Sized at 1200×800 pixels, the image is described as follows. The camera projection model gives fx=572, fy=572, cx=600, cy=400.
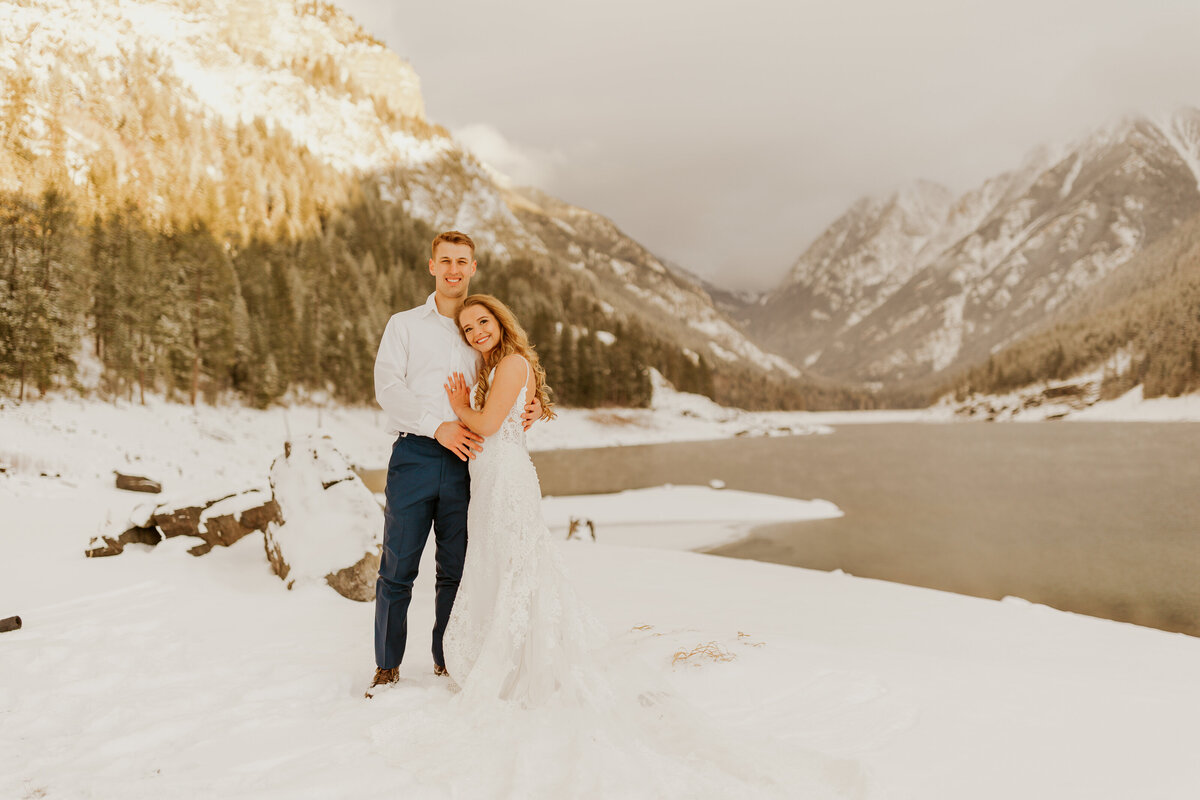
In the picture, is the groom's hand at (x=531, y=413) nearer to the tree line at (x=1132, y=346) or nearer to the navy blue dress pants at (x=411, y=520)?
the navy blue dress pants at (x=411, y=520)

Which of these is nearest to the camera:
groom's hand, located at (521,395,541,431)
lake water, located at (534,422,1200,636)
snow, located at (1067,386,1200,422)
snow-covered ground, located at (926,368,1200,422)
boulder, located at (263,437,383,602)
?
groom's hand, located at (521,395,541,431)

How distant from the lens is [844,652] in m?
5.30

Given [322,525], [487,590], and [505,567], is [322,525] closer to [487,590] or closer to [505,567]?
[487,590]

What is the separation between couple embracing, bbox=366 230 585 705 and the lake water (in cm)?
1311

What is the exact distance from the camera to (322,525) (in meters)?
7.78

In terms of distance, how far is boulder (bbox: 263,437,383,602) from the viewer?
7488mm

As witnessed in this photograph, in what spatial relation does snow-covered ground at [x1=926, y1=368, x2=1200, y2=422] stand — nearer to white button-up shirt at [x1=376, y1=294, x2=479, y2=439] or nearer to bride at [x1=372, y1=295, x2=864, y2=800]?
bride at [x1=372, y1=295, x2=864, y2=800]

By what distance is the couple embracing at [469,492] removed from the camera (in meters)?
4.31

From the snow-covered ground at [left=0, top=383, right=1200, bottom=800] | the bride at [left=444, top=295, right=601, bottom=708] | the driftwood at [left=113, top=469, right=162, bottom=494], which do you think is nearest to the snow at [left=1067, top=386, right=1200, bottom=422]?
the snow-covered ground at [left=0, top=383, right=1200, bottom=800]

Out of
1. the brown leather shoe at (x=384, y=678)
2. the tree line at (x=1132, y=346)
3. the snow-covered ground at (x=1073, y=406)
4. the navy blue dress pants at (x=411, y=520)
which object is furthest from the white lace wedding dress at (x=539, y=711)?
the tree line at (x=1132, y=346)

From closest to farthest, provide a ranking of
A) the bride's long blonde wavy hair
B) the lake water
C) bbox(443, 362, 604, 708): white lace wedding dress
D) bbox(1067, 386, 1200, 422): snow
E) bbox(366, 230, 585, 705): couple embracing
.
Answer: bbox(443, 362, 604, 708): white lace wedding dress → bbox(366, 230, 585, 705): couple embracing → the bride's long blonde wavy hair → the lake water → bbox(1067, 386, 1200, 422): snow

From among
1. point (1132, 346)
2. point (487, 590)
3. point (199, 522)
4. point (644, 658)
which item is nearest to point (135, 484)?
point (199, 522)

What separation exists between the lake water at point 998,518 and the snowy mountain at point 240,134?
41439mm

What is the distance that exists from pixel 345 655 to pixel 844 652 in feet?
15.5
